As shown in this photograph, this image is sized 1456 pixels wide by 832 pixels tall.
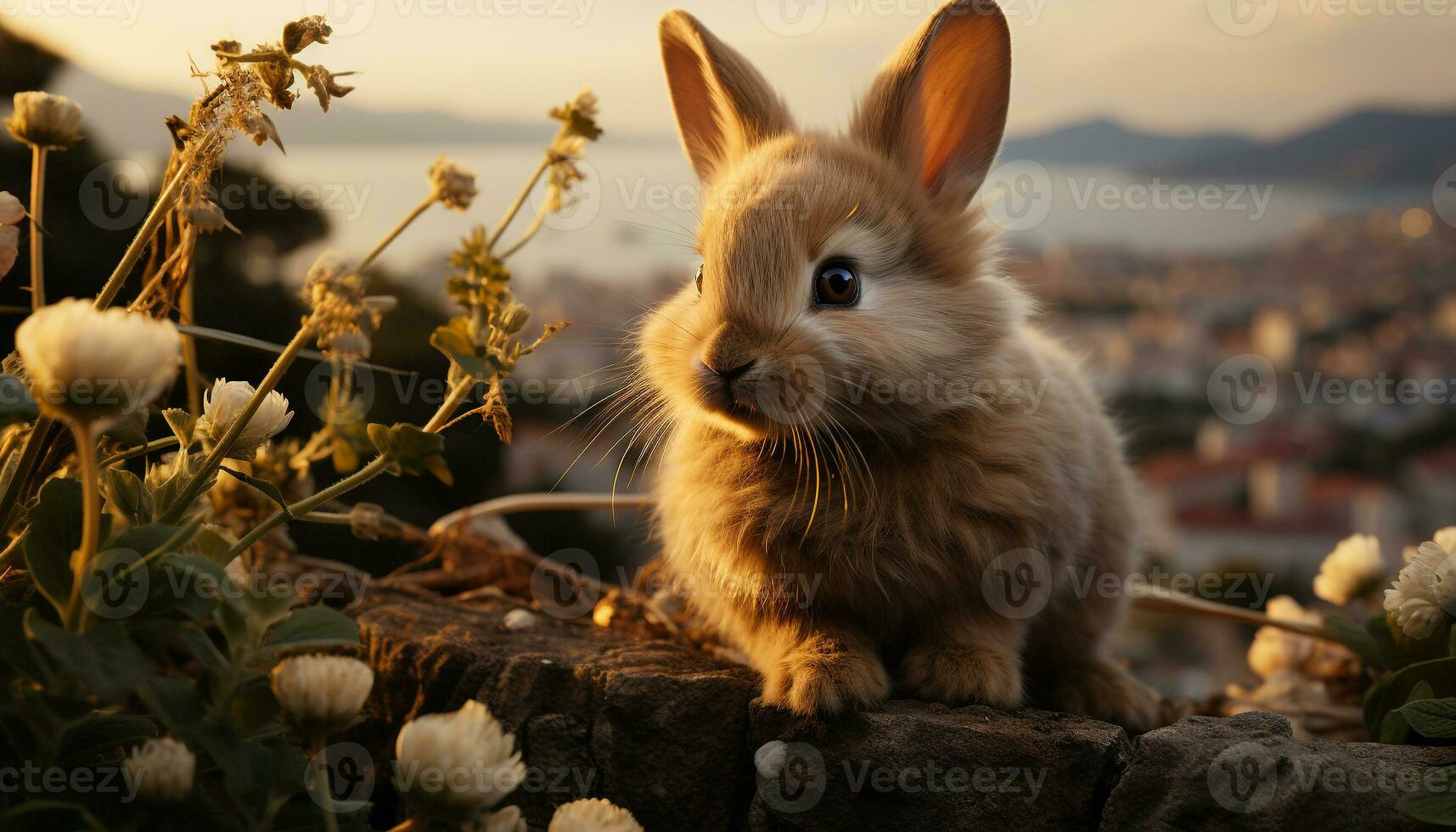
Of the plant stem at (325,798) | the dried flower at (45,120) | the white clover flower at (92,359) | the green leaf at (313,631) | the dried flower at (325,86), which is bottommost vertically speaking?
the plant stem at (325,798)

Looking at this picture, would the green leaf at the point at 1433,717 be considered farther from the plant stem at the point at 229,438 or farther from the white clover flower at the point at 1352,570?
the plant stem at the point at 229,438

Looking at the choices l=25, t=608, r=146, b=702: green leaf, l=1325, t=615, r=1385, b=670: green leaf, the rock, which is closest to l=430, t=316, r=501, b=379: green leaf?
l=25, t=608, r=146, b=702: green leaf

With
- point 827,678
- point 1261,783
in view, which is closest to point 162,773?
point 827,678

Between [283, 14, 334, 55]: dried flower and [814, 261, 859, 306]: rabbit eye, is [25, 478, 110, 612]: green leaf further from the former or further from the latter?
[814, 261, 859, 306]: rabbit eye

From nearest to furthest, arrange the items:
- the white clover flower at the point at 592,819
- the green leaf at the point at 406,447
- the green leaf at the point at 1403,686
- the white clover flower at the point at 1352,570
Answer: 1. the white clover flower at the point at 592,819
2. the green leaf at the point at 406,447
3. the green leaf at the point at 1403,686
4. the white clover flower at the point at 1352,570

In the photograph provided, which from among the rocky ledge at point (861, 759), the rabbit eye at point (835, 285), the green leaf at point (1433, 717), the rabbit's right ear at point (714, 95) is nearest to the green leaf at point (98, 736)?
the rocky ledge at point (861, 759)

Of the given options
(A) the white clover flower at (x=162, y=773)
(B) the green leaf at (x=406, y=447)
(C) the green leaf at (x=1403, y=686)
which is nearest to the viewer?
(A) the white clover flower at (x=162, y=773)

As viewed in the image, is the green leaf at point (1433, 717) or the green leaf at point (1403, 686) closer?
the green leaf at point (1433, 717)

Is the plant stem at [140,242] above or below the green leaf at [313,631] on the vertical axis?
above
